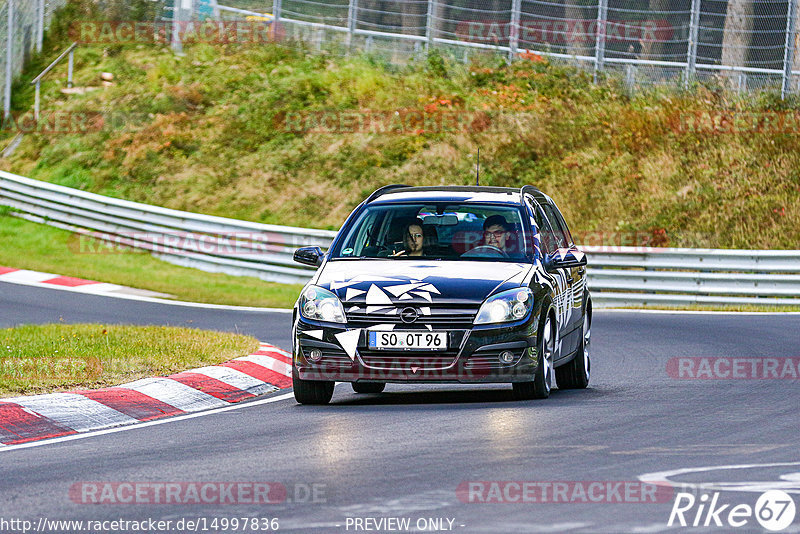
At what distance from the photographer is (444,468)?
24.0 feet

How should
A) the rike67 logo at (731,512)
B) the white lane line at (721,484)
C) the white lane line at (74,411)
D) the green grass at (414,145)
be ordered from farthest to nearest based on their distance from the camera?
the green grass at (414,145) < the white lane line at (74,411) < the white lane line at (721,484) < the rike67 logo at (731,512)

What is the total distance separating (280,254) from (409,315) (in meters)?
16.0

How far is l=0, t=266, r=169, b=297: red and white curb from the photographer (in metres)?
22.8

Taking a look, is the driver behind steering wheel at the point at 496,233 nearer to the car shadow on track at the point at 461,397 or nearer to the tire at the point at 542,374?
the tire at the point at 542,374

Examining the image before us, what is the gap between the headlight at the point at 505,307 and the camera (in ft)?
32.5

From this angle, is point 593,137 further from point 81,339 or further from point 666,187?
point 81,339

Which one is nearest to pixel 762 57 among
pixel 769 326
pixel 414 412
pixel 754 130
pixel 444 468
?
pixel 754 130

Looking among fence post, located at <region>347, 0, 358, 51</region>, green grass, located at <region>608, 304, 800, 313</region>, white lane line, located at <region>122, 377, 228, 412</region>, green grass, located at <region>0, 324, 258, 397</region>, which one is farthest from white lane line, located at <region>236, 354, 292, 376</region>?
fence post, located at <region>347, 0, 358, 51</region>

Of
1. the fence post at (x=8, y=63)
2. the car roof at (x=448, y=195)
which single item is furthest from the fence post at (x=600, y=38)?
the car roof at (x=448, y=195)

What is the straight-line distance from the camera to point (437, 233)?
36.2 feet

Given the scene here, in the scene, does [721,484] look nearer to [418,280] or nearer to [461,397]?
[418,280]

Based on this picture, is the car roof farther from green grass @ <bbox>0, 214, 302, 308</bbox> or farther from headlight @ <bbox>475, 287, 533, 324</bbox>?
green grass @ <bbox>0, 214, 302, 308</bbox>

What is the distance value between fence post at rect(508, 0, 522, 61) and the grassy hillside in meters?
0.34

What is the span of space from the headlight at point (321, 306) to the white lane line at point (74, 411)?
1483 millimetres
